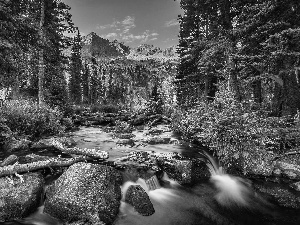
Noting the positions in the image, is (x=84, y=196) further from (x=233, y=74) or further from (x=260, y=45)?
(x=260, y=45)

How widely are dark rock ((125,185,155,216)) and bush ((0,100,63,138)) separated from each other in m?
7.67

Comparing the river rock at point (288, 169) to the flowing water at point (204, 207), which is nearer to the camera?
the flowing water at point (204, 207)

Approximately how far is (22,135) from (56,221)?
23.1 feet

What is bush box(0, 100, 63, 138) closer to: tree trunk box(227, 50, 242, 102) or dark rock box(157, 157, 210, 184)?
dark rock box(157, 157, 210, 184)

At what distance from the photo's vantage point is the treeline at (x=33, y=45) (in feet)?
39.1

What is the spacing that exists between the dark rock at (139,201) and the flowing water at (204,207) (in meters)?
0.10

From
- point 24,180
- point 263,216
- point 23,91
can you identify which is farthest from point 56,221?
point 23,91

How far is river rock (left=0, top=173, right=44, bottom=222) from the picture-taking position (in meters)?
4.92

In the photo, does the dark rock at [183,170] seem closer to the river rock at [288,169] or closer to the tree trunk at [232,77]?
the river rock at [288,169]

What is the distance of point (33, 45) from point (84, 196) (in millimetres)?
12357

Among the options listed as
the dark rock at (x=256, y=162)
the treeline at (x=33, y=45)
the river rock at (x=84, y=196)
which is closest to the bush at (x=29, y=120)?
the treeline at (x=33, y=45)

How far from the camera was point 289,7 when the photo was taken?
409 inches

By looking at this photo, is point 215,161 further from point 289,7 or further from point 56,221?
point 289,7

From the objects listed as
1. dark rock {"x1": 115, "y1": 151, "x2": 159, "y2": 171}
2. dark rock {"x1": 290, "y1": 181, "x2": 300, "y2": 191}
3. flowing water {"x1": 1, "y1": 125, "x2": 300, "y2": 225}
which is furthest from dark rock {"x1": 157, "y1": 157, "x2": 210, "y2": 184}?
dark rock {"x1": 290, "y1": 181, "x2": 300, "y2": 191}
